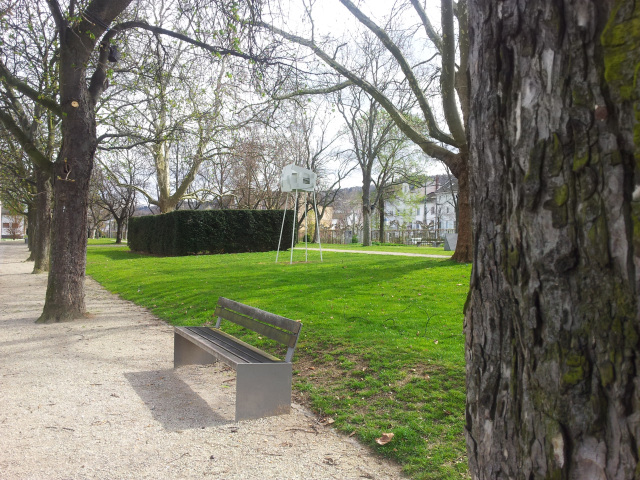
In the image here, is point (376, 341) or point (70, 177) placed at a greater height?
point (70, 177)

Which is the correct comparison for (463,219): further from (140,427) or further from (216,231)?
(216,231)

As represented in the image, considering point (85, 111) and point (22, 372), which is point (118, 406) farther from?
point (85, 111)

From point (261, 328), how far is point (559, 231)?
12.9ft

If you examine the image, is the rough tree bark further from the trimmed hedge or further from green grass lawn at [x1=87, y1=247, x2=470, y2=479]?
the trimmed hedge

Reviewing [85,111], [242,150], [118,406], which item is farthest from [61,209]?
[242,150]

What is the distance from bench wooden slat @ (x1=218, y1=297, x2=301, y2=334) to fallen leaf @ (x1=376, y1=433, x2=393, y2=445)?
1.16 metres

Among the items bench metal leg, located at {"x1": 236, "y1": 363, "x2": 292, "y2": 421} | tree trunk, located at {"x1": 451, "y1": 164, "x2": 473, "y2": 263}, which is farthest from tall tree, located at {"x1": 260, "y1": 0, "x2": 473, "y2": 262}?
bench metal leg, located at {"x1": 236, "y1": 363, "x2": 292, "y2": 421}

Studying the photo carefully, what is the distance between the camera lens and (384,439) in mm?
3789

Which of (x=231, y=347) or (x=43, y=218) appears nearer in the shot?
(x=231, y=347)

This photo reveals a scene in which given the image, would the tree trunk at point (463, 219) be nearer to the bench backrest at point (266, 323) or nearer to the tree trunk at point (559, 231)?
the bench backrest at point (266, 323)

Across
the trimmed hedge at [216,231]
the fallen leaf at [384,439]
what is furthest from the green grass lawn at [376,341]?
the trimmed hedge at [216,231]

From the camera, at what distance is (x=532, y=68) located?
4.93ft

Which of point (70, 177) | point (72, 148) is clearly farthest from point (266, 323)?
point (72, 148)

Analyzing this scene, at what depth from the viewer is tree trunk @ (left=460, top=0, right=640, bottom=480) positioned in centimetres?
134
